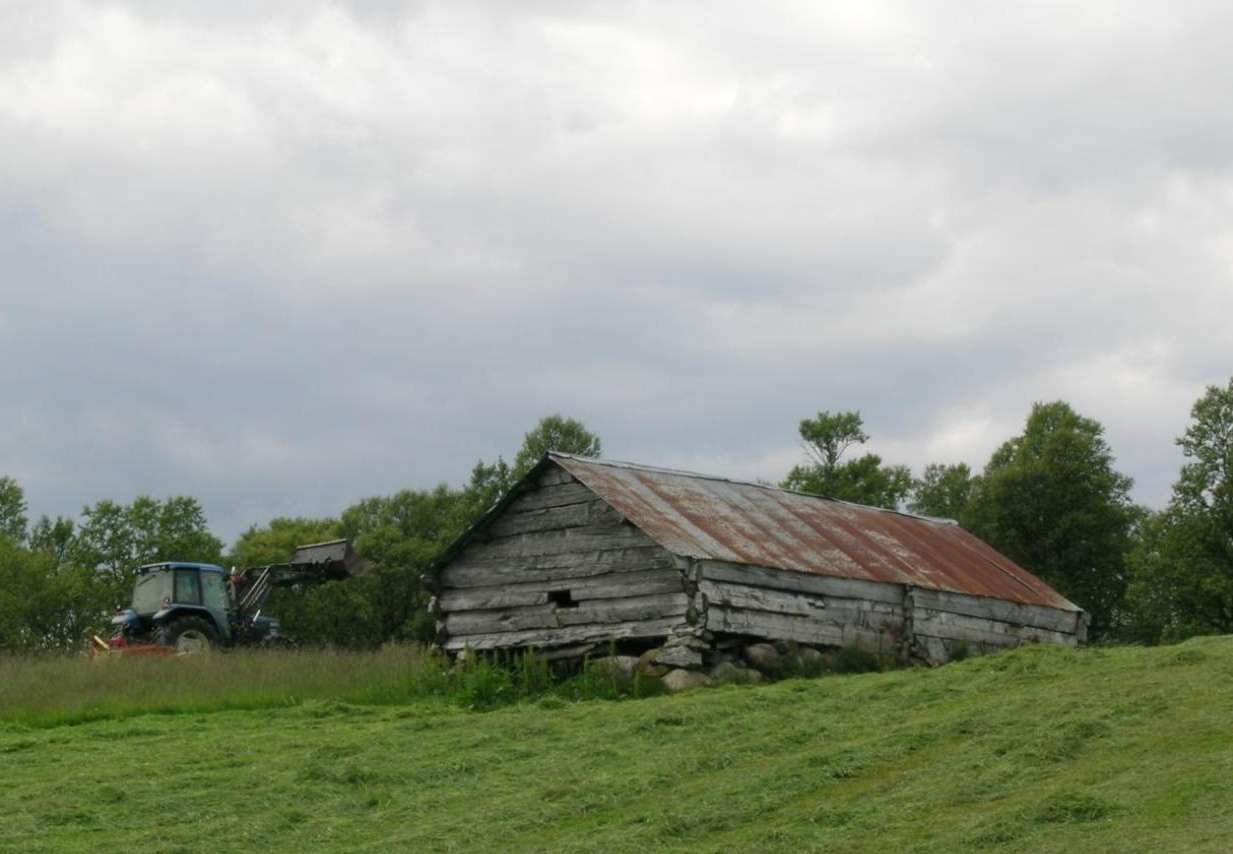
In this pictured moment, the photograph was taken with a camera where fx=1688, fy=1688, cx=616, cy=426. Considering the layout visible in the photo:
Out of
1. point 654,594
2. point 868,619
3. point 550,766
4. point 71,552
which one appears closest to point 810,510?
point 868,619

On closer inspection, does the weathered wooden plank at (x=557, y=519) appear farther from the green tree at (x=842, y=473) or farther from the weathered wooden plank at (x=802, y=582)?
the green tree at (x=842, y=473)

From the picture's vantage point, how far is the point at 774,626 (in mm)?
25516

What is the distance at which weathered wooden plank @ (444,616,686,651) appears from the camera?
24.8m

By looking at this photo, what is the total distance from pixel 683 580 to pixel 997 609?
301 inches

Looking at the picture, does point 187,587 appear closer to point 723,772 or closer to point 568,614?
point 568,614

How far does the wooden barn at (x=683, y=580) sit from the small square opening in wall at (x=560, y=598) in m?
0.03

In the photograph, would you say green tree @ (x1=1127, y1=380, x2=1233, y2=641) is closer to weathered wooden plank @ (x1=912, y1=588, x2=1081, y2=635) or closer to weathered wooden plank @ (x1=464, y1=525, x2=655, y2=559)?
weathered wooden plank @ (x1=912, y1=588, x2=1081, y2=635)

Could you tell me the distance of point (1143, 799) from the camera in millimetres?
12156

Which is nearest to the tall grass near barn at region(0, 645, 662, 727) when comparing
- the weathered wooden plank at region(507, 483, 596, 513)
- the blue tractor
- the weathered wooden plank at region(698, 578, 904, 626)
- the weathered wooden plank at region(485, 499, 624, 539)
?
the weathered wooden plank at region(698, 578, 904, 626)

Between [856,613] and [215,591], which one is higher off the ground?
[215,591]

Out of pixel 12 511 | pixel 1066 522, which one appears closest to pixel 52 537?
pixel 12 511

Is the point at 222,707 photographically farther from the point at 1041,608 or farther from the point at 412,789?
the point at 1041,608

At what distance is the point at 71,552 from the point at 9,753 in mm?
48566

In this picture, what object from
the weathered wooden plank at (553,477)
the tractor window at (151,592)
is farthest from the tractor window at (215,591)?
the weathered wooden plank at (553,477)
